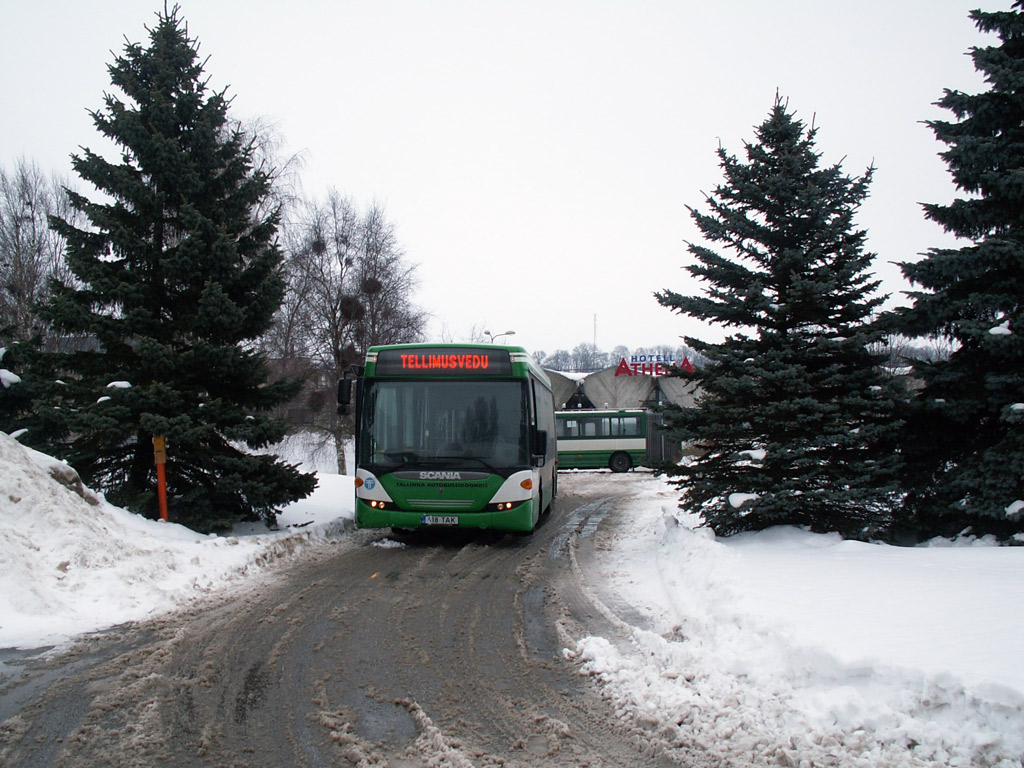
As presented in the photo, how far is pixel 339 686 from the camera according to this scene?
4699 mm

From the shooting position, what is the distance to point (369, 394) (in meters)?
10.8

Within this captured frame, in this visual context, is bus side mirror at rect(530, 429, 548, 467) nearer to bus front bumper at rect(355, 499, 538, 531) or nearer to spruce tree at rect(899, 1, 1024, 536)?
bus front bumper at rect(355, 499, 538, 531)

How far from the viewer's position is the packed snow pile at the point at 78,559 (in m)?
6.26

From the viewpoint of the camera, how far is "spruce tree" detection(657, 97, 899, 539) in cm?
866

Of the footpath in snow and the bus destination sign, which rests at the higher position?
the bus destination sign

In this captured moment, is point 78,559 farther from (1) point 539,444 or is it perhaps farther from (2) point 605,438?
(2) point 605,438

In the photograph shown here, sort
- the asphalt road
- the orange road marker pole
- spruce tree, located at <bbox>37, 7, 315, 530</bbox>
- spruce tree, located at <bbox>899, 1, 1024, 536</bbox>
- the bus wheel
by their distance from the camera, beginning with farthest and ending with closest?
1. the bus wheel
2. spruce tree, located at <bbox>37, 7, 315, 530</bbox>
3. the orange road marker pole
4. spruce tree, located at <bbox>899, 1, 1024, 536</bbox>
5. the asphalt road

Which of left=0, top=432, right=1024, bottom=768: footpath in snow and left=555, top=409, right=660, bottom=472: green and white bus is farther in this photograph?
left=555, top=409, right=660, bottom=472: green and white bus

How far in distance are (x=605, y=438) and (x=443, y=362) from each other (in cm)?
2334

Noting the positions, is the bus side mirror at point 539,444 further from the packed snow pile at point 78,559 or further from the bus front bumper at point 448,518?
the packed snow pile at point 78,559

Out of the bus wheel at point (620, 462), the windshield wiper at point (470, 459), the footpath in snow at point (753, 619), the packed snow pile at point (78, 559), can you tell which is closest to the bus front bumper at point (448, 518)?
the windshield wiper at point (470, 459)

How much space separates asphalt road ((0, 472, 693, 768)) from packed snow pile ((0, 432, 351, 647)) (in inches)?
21.7

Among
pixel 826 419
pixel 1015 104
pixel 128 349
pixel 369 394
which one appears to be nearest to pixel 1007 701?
pixel 826 419

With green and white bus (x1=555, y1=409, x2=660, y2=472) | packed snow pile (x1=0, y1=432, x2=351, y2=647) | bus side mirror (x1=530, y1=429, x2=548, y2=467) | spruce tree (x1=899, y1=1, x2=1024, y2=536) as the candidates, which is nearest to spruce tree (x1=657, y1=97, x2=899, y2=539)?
spruce tree (x1=899, y1=1, x2=1024, y2=536)
